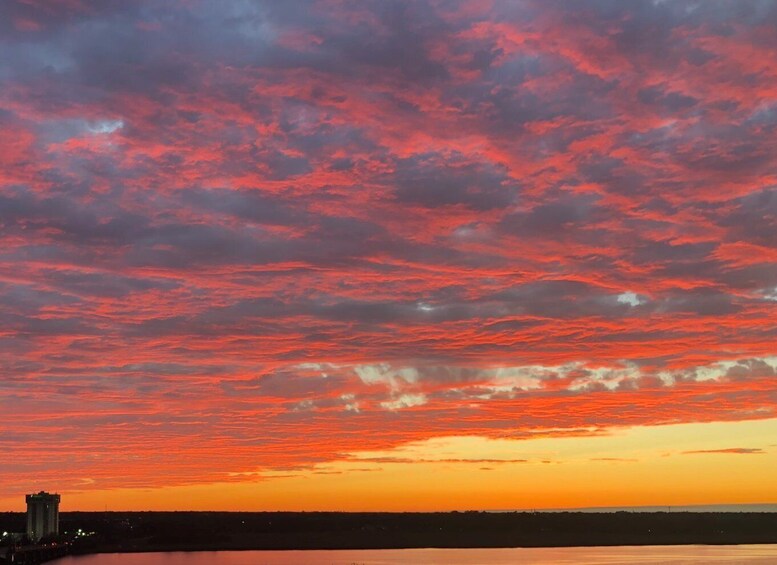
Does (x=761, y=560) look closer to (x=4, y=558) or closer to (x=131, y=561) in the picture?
(x=131, y=561)

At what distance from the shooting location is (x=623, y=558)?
197375mm

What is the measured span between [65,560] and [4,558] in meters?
25.7

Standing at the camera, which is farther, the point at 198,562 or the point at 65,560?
the point at 65,560

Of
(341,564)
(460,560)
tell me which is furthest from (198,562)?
(460,560)

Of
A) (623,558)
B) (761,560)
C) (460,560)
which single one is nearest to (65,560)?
(460,560)

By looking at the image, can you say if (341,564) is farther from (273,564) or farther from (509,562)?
(509,562)

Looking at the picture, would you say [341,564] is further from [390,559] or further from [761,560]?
[761,560]

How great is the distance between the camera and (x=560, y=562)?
184m

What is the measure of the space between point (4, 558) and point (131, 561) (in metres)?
23.7

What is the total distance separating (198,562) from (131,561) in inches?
595

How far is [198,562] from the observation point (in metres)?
182

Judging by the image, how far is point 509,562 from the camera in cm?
18288

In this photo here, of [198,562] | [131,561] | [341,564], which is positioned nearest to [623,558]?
[341,564]

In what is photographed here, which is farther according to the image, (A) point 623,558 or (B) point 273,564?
(A) point 623,558
